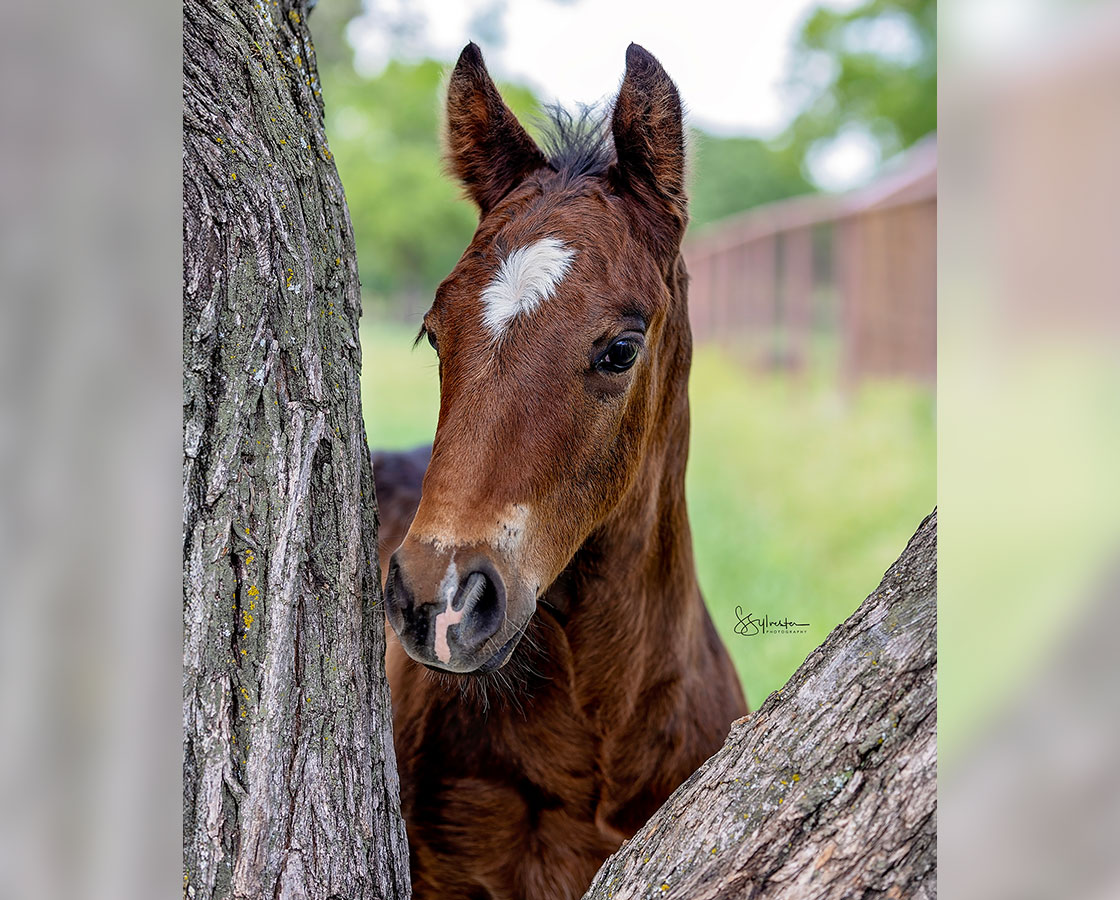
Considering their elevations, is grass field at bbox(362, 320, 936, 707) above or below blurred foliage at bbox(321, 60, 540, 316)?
below

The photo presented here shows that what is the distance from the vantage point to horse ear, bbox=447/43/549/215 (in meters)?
2.41

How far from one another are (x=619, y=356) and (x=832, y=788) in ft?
3.28

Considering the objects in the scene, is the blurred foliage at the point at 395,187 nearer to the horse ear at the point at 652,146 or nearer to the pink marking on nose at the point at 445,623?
the horse ear at the point at 652,146

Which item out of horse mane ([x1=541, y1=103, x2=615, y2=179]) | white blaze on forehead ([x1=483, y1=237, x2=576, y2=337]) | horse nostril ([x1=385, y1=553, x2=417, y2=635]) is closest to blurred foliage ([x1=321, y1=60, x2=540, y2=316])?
horse mane ([x1=541, y1=103, x2=615, y2=179])

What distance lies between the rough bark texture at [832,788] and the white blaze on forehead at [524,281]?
91cm

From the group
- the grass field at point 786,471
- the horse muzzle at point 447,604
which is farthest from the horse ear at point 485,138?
the grass field at point 786,471

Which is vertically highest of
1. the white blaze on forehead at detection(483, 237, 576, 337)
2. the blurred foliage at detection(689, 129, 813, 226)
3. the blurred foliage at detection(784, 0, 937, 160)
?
the blurred foliage at detection(784, 0, 937, 160)

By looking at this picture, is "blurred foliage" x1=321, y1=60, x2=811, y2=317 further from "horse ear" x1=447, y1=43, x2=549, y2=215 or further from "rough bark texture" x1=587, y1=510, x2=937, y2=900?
"rough bark texture" x1=587, y1=510, x2=937, y2=900

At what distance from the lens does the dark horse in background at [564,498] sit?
189cm
